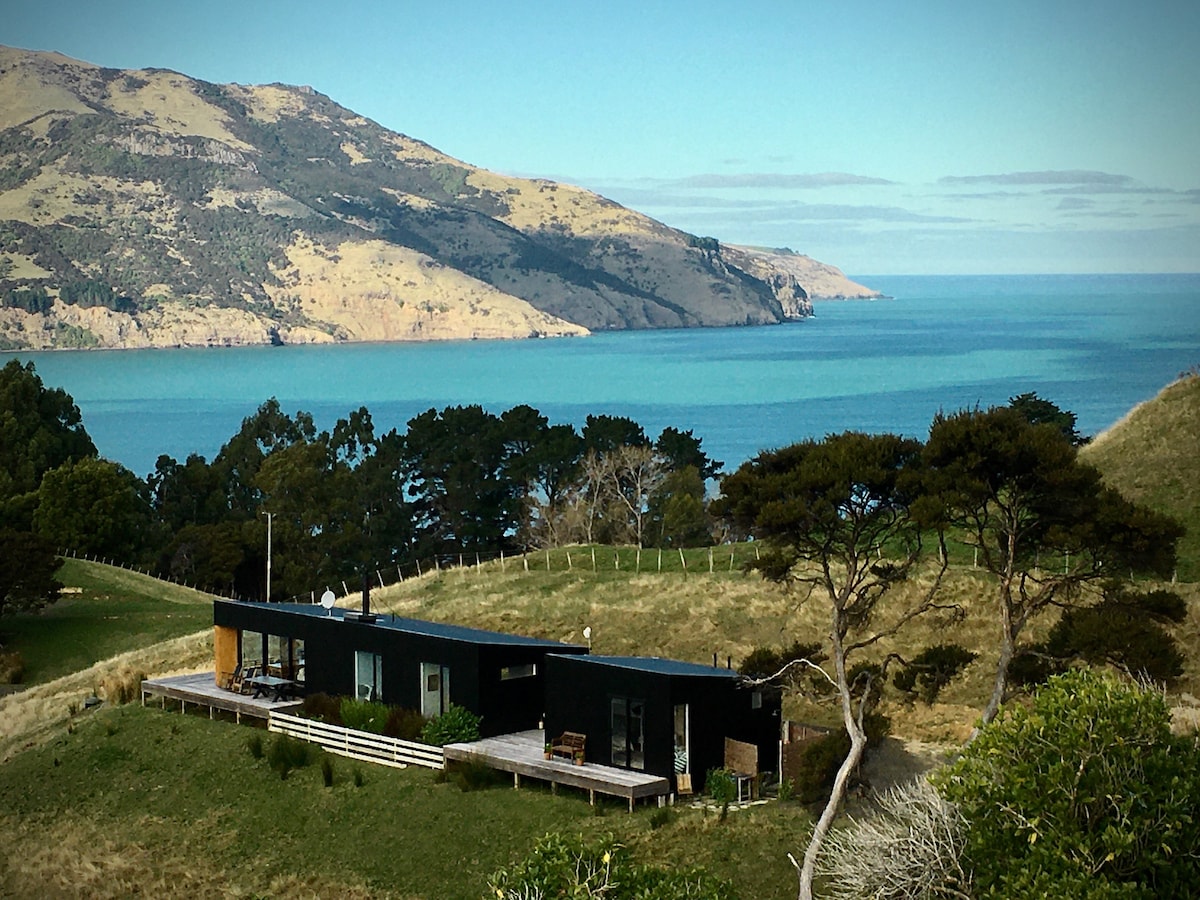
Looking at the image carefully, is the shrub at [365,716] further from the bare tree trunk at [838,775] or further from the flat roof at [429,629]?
the bare tree trunk at [838,775]

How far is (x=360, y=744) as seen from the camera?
30.3 meters

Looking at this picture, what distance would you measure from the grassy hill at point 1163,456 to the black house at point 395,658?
1957 centimetres

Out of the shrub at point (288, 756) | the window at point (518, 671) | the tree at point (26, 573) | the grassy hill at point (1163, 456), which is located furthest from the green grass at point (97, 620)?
the grassy hill at point (1163, 456)

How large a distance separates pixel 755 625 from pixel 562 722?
12.2 meters

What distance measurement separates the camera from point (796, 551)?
94.4 ft

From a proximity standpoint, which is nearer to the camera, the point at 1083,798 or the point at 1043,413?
the point at 1083,798

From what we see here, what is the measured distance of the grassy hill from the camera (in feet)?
146

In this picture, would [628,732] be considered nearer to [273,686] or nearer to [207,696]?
[273,686]

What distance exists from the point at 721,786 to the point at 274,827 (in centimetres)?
805

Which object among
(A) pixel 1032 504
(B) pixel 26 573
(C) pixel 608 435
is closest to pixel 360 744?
(A) pixel 1032 504

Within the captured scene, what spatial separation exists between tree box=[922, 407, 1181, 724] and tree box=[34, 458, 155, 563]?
51.0 metres

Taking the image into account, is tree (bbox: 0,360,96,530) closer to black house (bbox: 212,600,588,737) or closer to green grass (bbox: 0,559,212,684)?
green grass (bbox: 0,559,212,684)

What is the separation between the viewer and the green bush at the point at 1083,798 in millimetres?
16891

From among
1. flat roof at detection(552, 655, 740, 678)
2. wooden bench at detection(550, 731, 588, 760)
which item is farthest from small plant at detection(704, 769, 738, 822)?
wooden bench at detection(550, 731, 588, 760)
